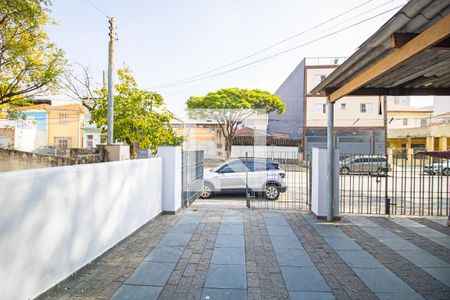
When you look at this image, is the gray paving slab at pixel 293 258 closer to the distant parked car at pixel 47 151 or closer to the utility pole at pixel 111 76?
the utility pole at pixel 111 76

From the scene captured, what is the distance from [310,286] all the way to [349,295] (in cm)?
44

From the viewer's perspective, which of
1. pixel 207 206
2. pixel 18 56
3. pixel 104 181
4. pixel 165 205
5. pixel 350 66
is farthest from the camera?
pixel 18 56

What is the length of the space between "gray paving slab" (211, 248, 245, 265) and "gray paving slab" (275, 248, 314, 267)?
563 mm

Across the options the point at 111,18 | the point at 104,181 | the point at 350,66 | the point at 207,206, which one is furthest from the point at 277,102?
the point at 104,181

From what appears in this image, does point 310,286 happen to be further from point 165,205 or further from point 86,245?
point 165,205

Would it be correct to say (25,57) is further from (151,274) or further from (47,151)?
(47,151)

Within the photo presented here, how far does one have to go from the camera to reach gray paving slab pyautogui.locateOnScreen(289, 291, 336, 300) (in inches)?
129

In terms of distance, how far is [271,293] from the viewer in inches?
133

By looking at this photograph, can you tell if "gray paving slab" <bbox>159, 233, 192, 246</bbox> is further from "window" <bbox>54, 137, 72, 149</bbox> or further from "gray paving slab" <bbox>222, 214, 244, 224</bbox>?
"window" <bbox>54, 137, 72, 149</bbox>

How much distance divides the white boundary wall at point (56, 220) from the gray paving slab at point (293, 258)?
2622mm

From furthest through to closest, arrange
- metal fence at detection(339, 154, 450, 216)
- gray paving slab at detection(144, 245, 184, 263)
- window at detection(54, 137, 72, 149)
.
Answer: window at detection(54, 137, 72, 149) → metal fence at detection(339, 154, 450, 216) → gray paving slab at detection(144, 245, 184, 263)

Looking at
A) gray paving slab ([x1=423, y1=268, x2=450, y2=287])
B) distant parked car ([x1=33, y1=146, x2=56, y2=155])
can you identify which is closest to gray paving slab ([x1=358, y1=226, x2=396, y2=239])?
gray paving slab ([x1=423, y1=268, x2=450, y2=287])

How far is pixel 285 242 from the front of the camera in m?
5.21

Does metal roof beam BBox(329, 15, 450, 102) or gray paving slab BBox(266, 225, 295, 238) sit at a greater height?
metal roof beam BBox(329, 15, 450, 102)
